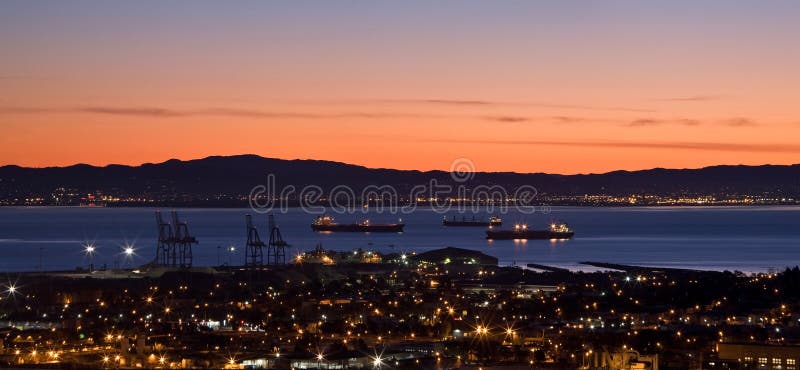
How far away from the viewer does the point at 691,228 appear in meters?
100

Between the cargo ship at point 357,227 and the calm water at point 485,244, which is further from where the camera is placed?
the cargo ship at point 357,227

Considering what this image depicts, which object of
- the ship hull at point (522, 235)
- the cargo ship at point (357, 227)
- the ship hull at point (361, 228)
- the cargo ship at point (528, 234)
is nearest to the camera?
the cargo ship at point (528, 234)

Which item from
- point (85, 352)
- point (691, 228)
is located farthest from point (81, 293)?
point (691, 228)

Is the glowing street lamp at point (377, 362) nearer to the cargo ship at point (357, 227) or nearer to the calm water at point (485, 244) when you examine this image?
the calm water at point (485, 244)

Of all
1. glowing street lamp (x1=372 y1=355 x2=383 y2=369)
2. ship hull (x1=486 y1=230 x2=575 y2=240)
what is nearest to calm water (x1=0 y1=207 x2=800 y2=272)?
ship hull (x1=486 y1=230 x2=575 y2=240)

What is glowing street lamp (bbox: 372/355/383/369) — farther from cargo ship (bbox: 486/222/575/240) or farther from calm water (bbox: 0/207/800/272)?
cargo ship (bbox: 486/222/575/240)

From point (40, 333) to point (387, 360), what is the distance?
666 cm

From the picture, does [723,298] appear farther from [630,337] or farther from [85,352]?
[85,352]

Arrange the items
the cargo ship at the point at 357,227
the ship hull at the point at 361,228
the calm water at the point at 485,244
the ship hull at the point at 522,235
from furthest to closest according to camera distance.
Answer: the cargo ship at the point at 357,227
the ship hull at the point at 361,228
the ship hull at the point at 522,235
the calm water at the point at 485,244

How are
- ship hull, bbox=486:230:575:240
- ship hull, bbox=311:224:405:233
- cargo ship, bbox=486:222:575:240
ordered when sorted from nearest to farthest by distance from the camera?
1. cargo ship, bbox=486:222:575:240
2. ship hull, bbox=486:230:575:240
3. ship hull, bbox=311:224:405:233

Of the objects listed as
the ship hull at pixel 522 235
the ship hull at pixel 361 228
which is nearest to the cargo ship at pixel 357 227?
the ship hull at pixel 361 228

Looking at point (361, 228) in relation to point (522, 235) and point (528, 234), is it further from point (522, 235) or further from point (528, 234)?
point (528, 234)

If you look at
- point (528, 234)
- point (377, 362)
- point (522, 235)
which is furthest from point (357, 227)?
→ point (377, 362)

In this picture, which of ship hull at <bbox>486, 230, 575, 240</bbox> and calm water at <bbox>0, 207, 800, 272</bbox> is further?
ship hull at <bbox>486, 230, 575, 240</bbox>
